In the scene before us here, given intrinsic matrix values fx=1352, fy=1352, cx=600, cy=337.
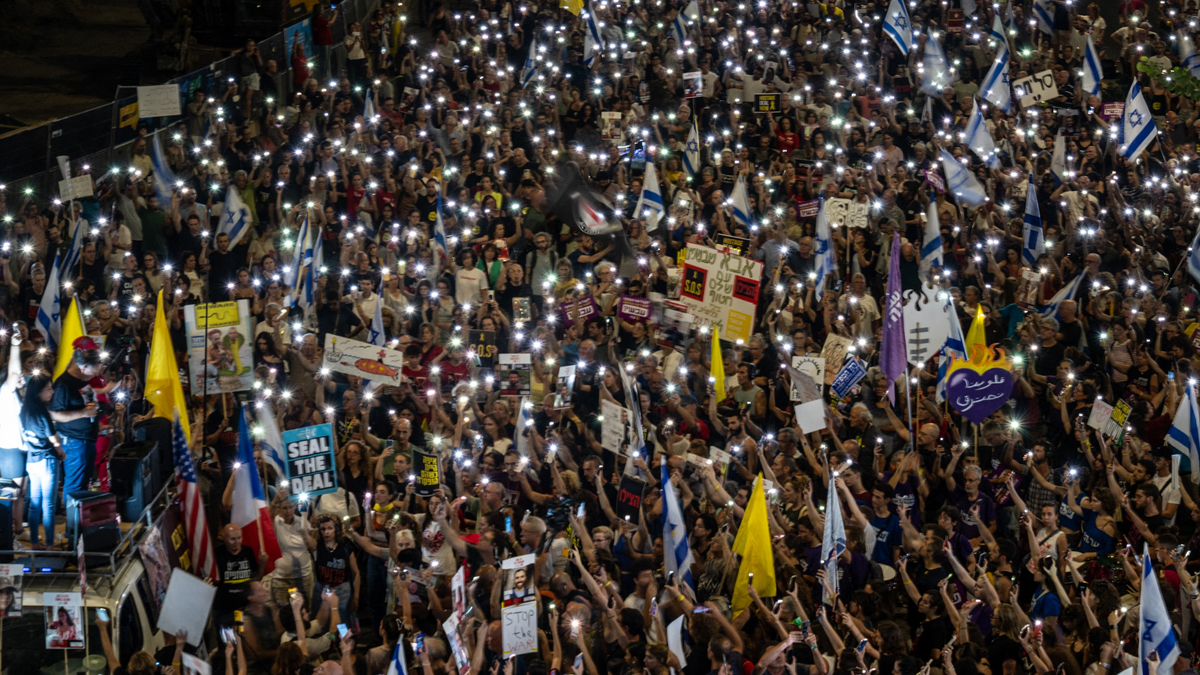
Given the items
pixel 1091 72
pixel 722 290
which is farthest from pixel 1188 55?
pixel 722 290

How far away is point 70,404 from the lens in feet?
33.7

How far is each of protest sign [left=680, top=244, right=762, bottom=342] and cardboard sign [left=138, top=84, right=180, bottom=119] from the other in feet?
27.1

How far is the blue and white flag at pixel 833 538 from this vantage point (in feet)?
32.9

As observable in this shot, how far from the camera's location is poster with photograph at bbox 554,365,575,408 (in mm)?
12766

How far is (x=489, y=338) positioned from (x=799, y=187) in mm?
5743

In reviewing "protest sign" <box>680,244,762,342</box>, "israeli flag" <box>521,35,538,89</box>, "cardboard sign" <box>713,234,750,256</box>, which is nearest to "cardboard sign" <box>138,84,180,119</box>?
"israeli flag" <box>521,35,538,89</box>

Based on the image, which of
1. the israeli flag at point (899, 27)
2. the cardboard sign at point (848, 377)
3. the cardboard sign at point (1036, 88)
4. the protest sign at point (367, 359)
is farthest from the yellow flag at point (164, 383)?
the israeli flag at point (899, 27)

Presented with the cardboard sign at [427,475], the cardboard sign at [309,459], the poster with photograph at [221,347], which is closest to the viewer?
the cardboard sign at [309,459]

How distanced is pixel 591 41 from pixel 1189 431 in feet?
44.1

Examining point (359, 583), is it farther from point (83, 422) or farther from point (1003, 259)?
point (1003, 259)

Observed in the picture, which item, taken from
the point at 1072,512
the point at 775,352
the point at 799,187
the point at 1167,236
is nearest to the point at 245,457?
the point at 775,352

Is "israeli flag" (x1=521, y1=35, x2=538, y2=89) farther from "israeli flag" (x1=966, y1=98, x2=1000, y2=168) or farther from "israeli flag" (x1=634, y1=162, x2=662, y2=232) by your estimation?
"israeli flag" (x1=966, y1=98, x2=1000, y2=168)

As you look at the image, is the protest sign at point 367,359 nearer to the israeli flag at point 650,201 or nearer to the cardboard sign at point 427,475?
the cardboard sign at point 427,475

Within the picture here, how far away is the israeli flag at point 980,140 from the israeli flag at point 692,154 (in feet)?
12.6
